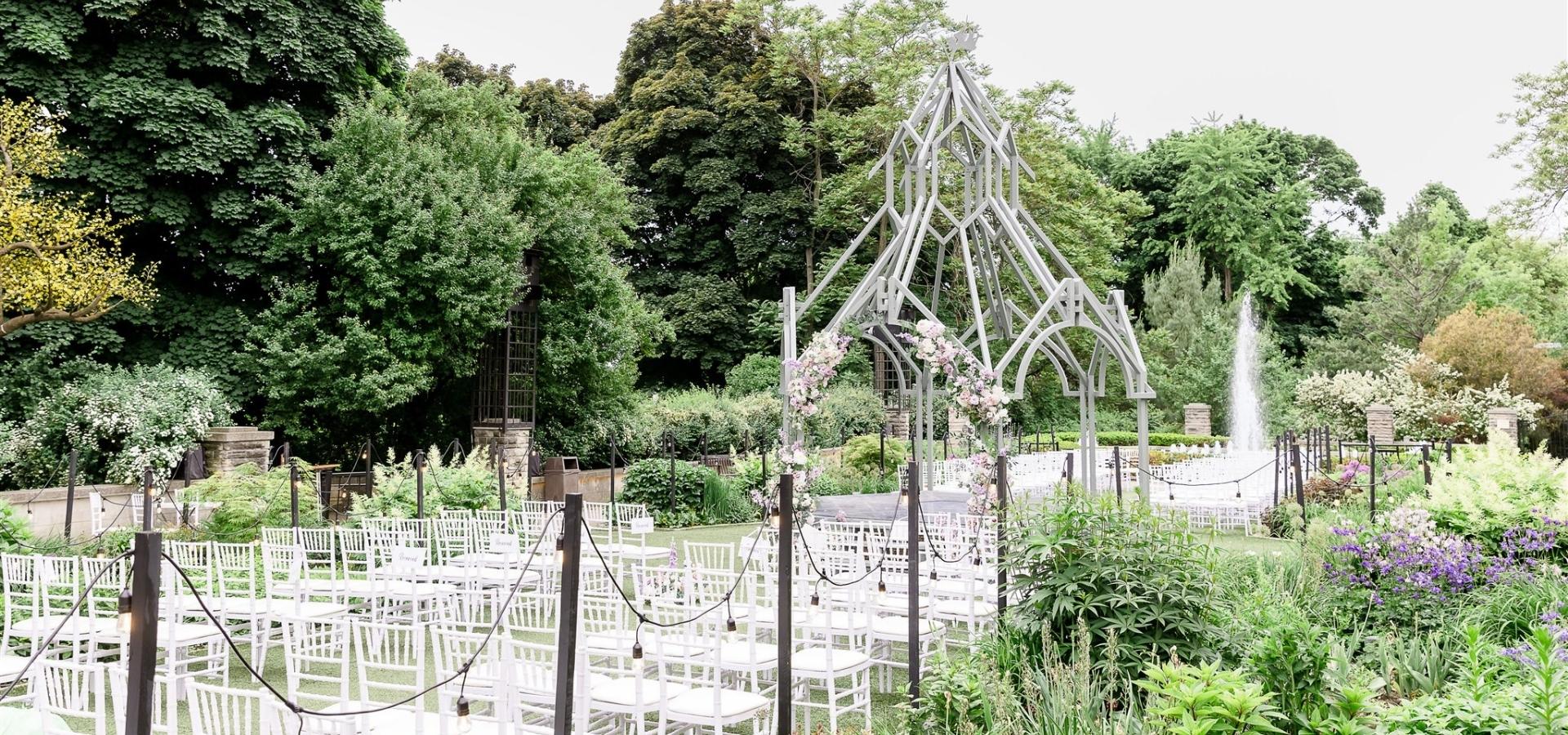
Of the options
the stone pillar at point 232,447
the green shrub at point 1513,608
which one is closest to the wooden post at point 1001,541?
the green shrub at point 1513,608

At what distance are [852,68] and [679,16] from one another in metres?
5.52

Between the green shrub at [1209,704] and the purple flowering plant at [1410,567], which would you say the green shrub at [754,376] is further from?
the green shrub at [1209,704]

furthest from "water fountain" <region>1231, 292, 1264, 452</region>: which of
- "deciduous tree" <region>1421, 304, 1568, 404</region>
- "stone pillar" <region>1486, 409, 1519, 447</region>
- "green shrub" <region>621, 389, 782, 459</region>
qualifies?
"green shrub" <region>621, 389, 782, 459</region>

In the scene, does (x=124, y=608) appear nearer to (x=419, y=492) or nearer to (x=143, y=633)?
(x=143, y=633)

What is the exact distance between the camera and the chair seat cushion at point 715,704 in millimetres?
4824

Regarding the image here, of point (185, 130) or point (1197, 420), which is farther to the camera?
point (1197, 420)

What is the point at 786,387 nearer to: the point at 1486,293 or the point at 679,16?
the point at 679,16

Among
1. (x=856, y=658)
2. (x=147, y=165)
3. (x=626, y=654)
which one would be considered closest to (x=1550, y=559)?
(x=856, y=658)

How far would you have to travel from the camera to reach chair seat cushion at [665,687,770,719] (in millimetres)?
4824

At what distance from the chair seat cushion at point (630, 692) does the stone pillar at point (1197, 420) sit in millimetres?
24406

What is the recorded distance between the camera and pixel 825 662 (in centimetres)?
572

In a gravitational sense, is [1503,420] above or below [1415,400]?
below

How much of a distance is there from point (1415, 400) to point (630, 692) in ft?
Result: 70.9

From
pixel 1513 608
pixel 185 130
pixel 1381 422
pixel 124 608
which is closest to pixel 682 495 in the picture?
pixel 185 130
